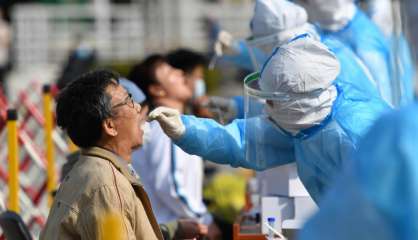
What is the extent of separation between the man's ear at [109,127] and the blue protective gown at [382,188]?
1.73 m

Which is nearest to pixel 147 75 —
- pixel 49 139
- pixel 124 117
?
pixel 49 139

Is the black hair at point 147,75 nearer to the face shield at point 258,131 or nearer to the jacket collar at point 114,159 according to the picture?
the face shield at point 258,131

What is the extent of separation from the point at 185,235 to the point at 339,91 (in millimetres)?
1163

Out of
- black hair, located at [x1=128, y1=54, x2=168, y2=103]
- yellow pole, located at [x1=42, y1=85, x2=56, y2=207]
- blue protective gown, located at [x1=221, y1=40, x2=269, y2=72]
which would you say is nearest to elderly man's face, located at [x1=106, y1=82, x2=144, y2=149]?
black hair, located at [x1=128, y1=54, x2=168, y2=103]

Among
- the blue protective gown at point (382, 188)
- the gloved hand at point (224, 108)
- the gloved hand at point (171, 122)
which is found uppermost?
the blue protective gown at point (382, 188)

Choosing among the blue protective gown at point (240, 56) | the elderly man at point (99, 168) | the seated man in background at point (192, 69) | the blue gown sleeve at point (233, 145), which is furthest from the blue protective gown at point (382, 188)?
the seated man in background at point (192, 69)

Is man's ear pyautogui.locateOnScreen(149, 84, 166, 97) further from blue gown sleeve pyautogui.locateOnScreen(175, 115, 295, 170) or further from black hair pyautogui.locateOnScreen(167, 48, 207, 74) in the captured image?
blue gown sleeve pyautogui.locateOnScreen(175, 115, 295, 170)

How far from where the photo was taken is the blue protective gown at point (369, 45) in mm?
6340

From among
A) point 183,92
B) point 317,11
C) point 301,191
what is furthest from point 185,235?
point 317,11

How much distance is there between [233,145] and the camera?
4.27 m

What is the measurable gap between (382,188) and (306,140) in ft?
5.78

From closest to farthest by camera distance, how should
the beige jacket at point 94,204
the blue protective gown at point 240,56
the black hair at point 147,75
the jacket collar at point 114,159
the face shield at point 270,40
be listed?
the beige jacket at point 94,204, the jacket collar at point 114,159, the face shield at point 270,40, the black hair at point 147,75, the blue protective gown at point 240,56

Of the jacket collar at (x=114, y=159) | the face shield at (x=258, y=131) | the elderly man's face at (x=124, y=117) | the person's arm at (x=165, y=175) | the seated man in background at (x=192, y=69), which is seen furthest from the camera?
the seated man in background at (x=192, y=69)

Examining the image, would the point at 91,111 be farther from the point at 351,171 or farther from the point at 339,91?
the point at 351,171
